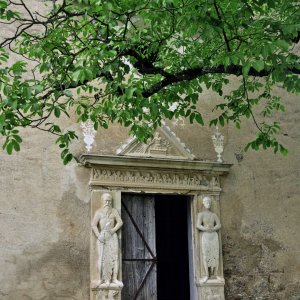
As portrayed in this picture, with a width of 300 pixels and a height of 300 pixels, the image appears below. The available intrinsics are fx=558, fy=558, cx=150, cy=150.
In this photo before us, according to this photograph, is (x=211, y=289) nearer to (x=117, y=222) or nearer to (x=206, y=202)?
(x=206, y=202)

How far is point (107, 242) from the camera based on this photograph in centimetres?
768

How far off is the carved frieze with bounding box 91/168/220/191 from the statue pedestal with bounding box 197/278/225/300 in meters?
1.40

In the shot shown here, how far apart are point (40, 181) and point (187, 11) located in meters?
3.48

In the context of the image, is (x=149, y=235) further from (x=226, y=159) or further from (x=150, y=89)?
(x=150, y=89)

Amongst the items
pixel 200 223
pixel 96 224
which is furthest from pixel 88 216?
pixel 200 223

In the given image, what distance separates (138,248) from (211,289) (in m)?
1.23

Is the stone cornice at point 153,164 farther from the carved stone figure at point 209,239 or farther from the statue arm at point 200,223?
the statue arm at point 200,223

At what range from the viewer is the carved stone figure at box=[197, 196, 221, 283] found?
820 cm

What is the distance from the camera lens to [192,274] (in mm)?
8383

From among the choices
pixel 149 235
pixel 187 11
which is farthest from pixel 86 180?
pixel 187 11

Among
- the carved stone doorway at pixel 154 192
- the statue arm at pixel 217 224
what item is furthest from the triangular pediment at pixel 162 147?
the statue arm at pixel 217 224

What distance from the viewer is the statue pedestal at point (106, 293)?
24.6 feet

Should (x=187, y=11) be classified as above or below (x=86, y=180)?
above

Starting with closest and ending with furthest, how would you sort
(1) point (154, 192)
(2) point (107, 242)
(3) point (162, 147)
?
(2) point (107, 242) → (1) point (154, 192) → (3) point (162, 147)
